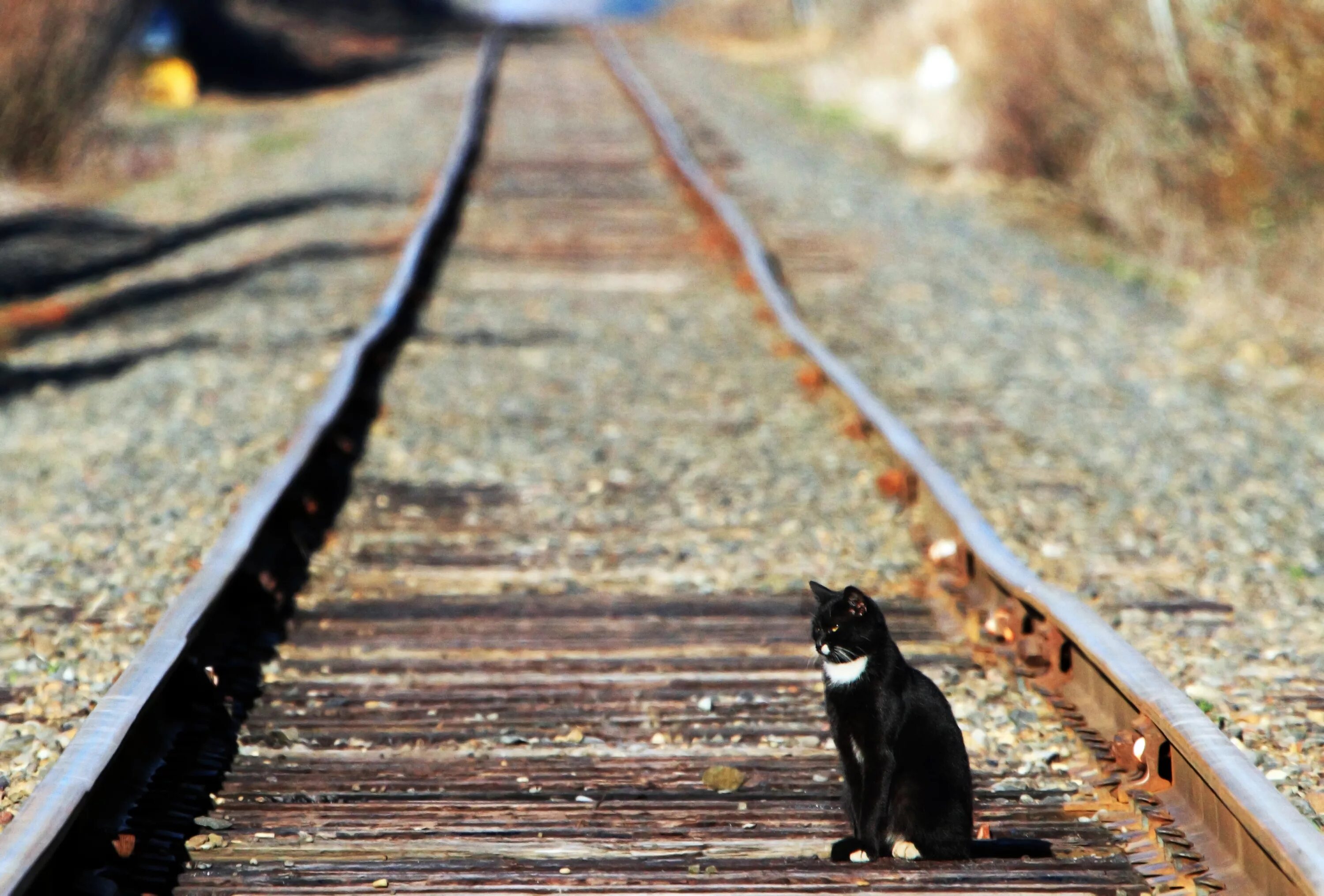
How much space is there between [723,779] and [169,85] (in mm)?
18386

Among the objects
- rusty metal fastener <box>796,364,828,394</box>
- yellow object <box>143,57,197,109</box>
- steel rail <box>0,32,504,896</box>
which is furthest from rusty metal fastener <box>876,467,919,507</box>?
yellow object <box>143,57,197,109</box>

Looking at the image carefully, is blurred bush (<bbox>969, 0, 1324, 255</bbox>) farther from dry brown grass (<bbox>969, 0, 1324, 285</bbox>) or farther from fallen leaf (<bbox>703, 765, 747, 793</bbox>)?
fallen leaf (<bbox>703, 765, 747, 793</bbox>)

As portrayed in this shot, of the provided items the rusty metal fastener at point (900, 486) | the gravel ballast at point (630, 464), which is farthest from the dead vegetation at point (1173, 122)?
the rusty metal fastener at point (900, 486)

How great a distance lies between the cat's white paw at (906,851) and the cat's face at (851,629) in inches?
14.5

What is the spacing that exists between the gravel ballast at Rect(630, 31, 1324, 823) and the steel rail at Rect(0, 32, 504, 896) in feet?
7.48

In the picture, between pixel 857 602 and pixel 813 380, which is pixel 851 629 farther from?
pixel 813 380

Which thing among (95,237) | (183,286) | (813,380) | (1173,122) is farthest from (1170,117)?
(95,237)

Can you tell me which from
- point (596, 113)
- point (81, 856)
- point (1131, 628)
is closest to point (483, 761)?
point (81, 856)

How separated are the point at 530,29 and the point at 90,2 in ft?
45.9

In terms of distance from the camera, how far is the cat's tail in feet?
10.2

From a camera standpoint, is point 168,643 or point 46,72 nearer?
point 168,643

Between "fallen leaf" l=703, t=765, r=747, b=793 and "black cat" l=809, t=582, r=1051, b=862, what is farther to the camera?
"fallen leaf" l=703, t=765, r=747, b=793

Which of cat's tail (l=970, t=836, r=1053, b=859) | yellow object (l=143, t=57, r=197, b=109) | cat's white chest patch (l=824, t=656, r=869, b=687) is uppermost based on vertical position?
cat's white chest patch (l=824, t=656, r=869, b=687)

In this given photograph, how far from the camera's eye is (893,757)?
3.07 m
